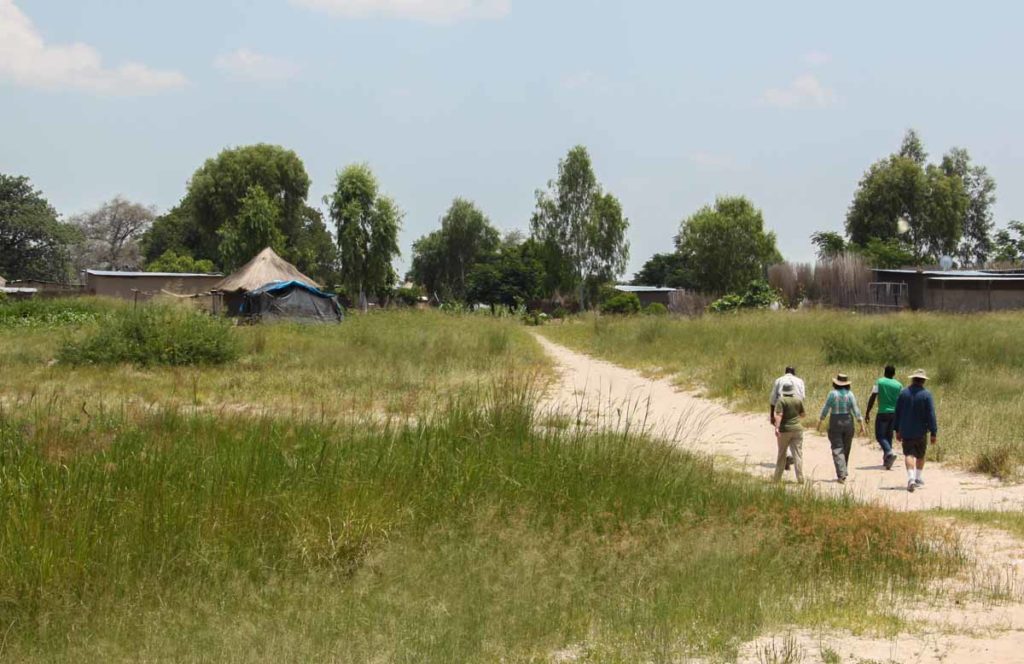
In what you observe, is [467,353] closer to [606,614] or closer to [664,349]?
[664,349]

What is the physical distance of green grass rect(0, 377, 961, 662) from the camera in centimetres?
546

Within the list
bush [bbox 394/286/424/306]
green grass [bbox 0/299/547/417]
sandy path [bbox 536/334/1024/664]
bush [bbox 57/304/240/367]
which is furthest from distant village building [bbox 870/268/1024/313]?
bush [bbox 394/286/424/306]

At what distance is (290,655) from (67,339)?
70.9ft

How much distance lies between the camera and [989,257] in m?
74.4

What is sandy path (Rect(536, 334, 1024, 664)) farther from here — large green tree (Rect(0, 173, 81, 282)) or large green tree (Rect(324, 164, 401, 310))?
large green tree (Rect(0, 173, 81, 282))

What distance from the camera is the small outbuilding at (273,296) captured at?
41.9 metres

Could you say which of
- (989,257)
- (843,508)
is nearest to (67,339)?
(843,508)

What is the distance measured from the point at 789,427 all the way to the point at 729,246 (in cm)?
6182

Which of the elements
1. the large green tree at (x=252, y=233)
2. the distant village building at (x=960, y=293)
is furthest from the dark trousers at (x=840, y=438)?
the large green tree at (x=252, y=233)

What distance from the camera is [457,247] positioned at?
88.8 metres

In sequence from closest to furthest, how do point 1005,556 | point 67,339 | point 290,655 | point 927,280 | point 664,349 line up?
point 290,655
point 1005,556
point 67,339
point 664,349
point 927,280

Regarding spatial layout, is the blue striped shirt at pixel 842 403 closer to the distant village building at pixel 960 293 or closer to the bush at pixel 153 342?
the bush at pixel 153 342

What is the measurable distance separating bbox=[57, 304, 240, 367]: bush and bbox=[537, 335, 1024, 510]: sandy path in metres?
8.91

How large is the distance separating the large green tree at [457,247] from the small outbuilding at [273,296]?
140 ft
